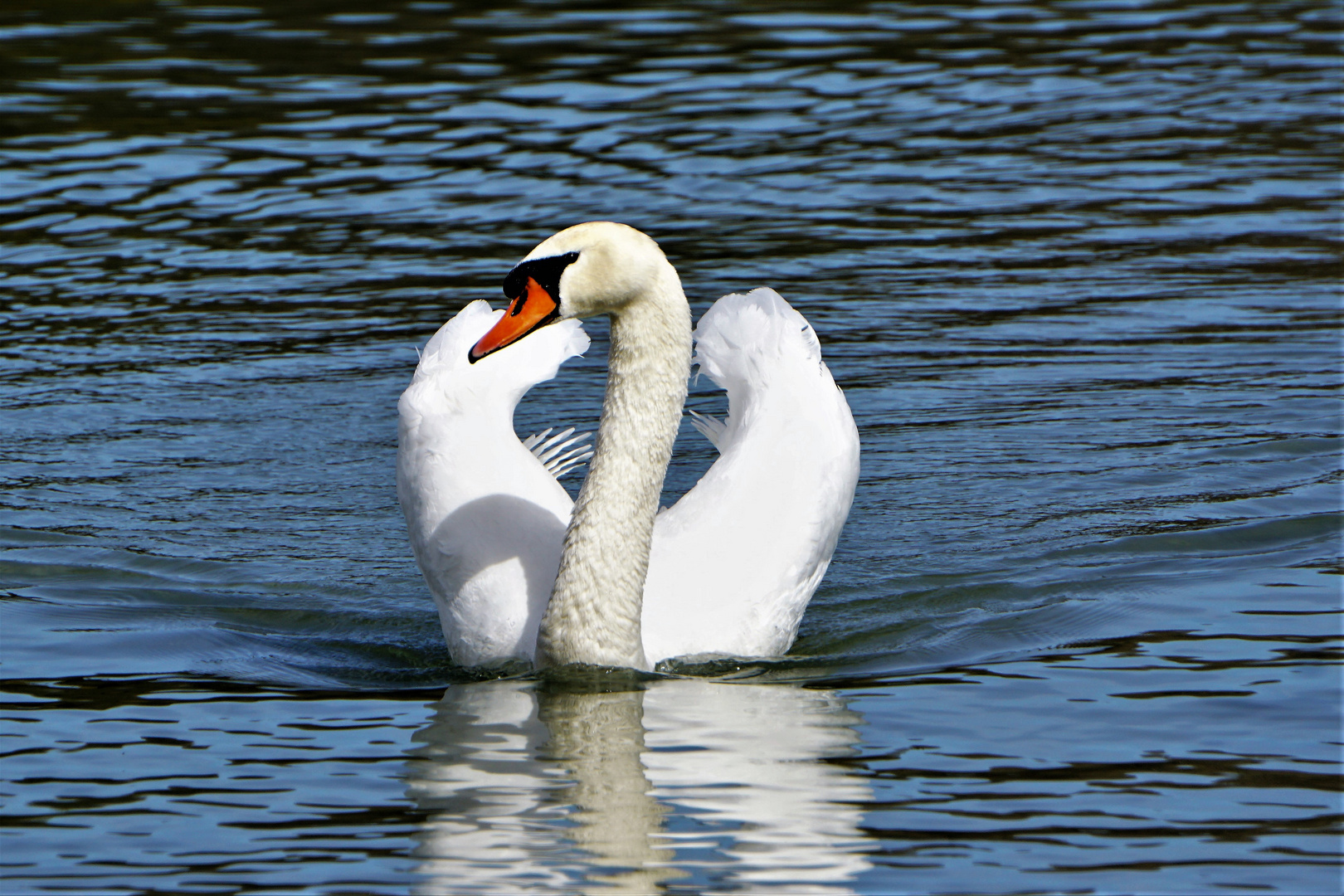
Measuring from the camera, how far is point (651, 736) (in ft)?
21.0

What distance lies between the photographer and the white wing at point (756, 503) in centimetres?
721

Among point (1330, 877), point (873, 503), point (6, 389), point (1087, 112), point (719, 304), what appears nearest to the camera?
point (1330, 877)

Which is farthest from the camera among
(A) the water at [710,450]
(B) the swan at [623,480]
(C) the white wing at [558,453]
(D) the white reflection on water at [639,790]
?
(C) the white wing at [558,453]

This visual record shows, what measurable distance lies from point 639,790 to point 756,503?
1.90 meters

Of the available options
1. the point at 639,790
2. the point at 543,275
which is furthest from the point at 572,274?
the point at 639,790

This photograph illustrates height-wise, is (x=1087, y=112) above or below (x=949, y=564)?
above

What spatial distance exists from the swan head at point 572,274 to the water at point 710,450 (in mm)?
1306

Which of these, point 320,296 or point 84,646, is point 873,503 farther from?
point 320,296

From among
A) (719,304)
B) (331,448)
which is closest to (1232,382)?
(719,304)

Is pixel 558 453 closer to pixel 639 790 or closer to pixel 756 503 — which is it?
pixel 756 503

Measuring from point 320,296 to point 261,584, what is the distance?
15.9ft

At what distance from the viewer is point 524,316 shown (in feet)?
21.3

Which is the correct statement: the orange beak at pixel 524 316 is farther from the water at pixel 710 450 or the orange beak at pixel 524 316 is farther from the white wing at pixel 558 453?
the white wing at pixel 558 453

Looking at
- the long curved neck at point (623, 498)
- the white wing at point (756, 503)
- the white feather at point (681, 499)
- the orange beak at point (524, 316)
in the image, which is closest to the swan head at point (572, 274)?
the orange beak at point (524, 316)
